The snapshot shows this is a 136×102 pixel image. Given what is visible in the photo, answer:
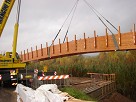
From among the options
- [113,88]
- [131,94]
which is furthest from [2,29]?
[131,94]

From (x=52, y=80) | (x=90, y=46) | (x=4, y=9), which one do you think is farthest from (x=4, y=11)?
(x=90, y=46)

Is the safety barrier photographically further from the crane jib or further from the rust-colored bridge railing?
the crane jib

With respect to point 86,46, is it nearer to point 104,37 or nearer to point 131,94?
point 104,37

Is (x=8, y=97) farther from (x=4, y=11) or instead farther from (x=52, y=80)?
(x=4, y=11)

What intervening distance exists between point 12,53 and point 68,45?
172 inches

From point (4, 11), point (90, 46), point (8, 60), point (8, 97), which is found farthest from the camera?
point (4, 11)

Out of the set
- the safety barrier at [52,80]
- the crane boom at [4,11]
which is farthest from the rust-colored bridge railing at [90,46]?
the crane boom at [4,11]

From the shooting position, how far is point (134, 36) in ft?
42.4

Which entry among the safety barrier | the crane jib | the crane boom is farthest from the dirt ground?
the crane jib

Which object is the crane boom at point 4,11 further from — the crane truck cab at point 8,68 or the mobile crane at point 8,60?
the crane truck cab at point 8,68

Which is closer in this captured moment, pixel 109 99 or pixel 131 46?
pixel 131 46

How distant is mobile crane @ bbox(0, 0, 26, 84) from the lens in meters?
17.6

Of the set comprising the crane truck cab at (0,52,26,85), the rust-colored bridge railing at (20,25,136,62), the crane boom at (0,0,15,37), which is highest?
the crane boom at (0,0,15,37)

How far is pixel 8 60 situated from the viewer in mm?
17766
